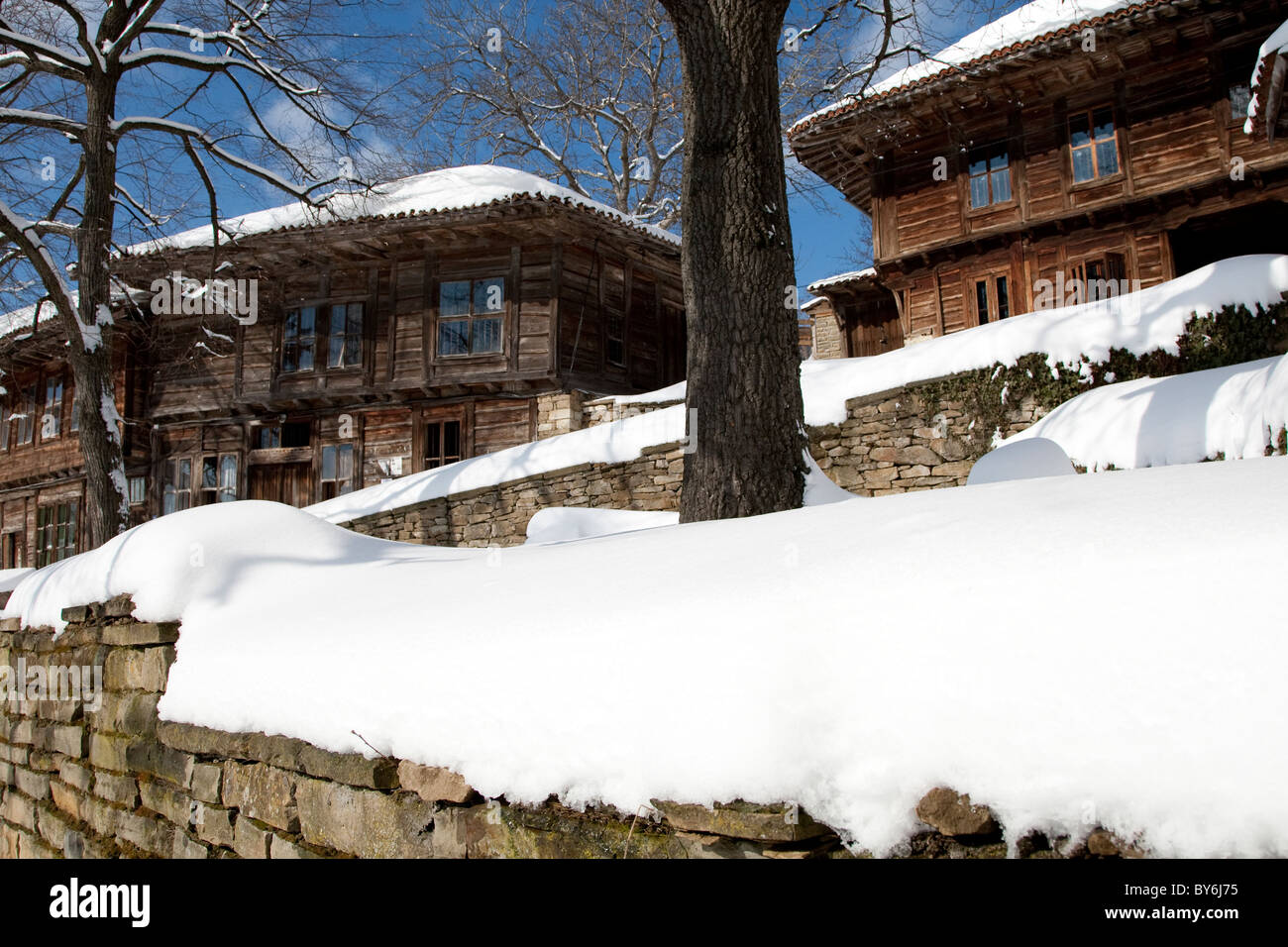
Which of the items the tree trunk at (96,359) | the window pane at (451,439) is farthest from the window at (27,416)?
the tree trunk at (96,359)

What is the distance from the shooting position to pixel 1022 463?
15.5 feet

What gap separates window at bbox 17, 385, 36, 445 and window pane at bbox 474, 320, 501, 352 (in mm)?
12617

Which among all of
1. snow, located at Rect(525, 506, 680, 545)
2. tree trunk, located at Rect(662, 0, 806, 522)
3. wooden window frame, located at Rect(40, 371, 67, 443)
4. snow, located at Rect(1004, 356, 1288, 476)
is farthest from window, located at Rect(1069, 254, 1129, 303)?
wooden window frame, located at Rect(40, 371, 67, 443)

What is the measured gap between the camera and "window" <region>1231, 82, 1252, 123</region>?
11.0 meters

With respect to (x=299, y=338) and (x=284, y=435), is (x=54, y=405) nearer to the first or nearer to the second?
(x=284, y=435)

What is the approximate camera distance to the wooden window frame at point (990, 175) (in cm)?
1286

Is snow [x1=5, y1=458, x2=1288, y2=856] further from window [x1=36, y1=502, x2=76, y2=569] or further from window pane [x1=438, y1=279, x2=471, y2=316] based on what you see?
window [x1=36, y1=502, x2=76, y2=569]

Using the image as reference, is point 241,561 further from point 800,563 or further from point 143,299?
point 143,299

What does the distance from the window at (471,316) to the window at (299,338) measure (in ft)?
9.35

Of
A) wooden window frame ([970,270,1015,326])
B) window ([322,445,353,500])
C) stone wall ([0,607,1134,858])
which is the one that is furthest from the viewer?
window ([322,445,353,500])

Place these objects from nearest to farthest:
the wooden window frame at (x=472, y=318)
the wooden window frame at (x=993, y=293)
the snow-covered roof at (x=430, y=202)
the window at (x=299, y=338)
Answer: the wooden window frame at (x=993, y=293) < the snow-covered roof at (x=430, y=202) < the wooden window frame at (x=472, y=318) < the window at (x=299, y=338)

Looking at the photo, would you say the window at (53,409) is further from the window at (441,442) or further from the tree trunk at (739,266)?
the tree trunk at (739,266)
